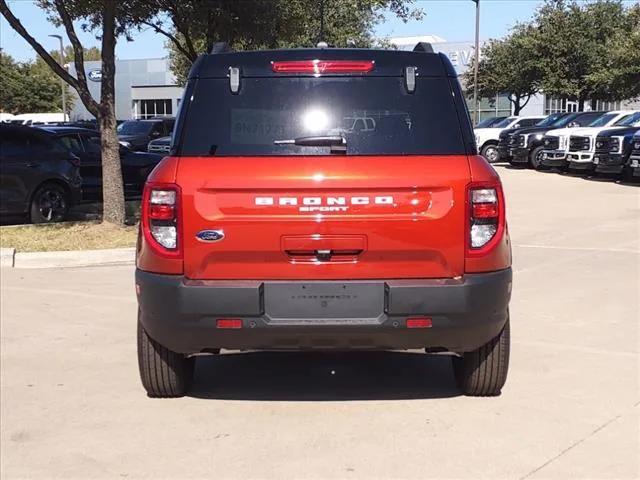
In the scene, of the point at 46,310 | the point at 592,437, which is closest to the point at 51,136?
the point at 46,310

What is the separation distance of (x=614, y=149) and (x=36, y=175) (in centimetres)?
1406

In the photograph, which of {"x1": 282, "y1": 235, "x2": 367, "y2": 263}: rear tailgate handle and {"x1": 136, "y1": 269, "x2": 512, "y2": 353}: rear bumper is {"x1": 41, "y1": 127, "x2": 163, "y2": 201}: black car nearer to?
{"x1": 136, "y1": 269, "x2": 512, "y2": 353}: rear bumper

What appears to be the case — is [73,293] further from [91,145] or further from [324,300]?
[91,145]

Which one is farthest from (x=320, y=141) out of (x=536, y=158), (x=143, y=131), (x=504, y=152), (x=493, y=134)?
(x=493, y=134)

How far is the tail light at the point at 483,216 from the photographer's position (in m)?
3.71

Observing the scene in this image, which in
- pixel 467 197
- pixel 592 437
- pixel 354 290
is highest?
pixel 467 197

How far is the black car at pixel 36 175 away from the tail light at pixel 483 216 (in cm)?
916

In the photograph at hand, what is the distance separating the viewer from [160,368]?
4320 millimetres

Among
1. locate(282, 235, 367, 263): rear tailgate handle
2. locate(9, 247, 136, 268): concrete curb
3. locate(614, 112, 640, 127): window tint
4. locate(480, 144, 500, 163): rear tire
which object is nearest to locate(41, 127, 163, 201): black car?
locate(9, 247, 136, 268): concrete curb

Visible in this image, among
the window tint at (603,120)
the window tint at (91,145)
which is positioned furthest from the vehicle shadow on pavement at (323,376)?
the window tint at (603,120)

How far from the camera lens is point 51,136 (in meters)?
12.0

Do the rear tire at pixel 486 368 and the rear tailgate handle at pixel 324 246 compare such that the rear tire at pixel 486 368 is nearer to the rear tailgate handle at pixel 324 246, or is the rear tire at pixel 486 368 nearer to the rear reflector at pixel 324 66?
the rear tailgate handle at pixel 324 246

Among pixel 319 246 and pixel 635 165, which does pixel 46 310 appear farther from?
pixel 635 165

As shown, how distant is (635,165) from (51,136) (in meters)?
13.2
